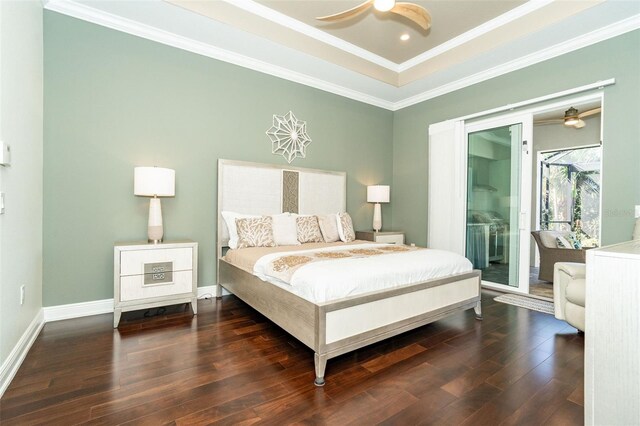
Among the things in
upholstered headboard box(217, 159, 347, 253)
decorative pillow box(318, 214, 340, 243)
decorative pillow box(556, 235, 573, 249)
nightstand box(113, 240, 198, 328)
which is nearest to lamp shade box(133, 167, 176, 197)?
nightstand box(113, 240, 198, 328)

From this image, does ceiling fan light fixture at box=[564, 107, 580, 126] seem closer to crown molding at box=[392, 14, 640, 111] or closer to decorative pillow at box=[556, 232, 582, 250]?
crown molding at box=[392, 14, 640, 111]

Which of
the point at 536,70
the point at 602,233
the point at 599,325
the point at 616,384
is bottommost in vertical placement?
the point at 616,384

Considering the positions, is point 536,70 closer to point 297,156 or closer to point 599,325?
point 297,156

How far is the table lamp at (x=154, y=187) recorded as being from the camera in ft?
9.47

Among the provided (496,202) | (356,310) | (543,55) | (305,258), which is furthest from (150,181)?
(543,55)

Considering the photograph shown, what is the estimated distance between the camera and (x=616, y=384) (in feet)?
3.94

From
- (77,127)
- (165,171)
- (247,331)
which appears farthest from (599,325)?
(77,127)

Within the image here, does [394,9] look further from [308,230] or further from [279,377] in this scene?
[279,377]

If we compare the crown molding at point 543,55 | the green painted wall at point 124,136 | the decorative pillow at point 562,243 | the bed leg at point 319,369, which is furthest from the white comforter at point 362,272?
the decorative pillow at point 562,243

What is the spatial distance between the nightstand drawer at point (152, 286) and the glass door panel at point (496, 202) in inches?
151

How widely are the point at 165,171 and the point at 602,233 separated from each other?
14.7ft

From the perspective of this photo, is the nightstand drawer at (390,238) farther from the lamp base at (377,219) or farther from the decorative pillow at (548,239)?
the decorative pillow at (548,239)

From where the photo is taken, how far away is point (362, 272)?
7.18ft

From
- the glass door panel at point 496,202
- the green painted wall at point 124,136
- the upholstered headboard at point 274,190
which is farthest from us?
the glass door panel at point 496,202
